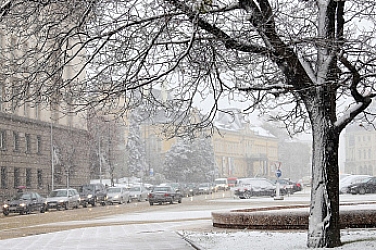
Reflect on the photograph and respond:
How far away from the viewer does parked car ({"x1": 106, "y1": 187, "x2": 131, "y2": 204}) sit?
56.8 metres

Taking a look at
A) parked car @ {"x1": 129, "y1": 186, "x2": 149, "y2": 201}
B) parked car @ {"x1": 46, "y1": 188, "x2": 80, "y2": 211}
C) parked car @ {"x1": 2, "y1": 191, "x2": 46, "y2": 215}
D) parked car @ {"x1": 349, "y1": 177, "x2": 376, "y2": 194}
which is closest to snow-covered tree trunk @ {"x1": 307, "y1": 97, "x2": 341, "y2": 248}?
parked car @ {"x1": 2, "y1": 191, "x2": 46, "y2": 215}

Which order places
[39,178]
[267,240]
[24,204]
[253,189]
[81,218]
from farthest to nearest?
[39,178], [253,189], [24,204], [81,218], [267,240]

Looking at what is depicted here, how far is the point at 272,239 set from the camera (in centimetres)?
1602

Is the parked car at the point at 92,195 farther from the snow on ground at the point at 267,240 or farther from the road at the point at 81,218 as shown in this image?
the snow on ground at the point at 267,240

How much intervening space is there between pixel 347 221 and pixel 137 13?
963 cm

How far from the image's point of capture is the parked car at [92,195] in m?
54.1

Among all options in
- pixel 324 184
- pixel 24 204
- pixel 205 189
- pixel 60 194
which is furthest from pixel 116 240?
pixel 205 189

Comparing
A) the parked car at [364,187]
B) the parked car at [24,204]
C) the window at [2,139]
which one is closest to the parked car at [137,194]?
the window at [2,139]

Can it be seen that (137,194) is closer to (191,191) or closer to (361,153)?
(191,191)

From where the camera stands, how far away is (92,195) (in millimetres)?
56219

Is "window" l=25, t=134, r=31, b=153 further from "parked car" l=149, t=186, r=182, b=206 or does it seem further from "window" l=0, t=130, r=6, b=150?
"parked car" l=149, t=186, r=182, b=206

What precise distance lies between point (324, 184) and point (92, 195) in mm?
44202

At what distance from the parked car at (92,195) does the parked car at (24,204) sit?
270 inches

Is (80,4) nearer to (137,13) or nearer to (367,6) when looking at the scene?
(137,13)
